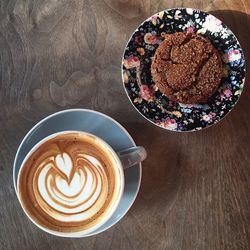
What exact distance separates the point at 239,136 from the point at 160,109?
208mm

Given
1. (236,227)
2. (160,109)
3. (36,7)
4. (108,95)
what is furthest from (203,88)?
(36,7)

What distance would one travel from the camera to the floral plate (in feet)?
3.89

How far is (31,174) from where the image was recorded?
3.52 feet

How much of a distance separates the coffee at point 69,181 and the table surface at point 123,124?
0.16 m

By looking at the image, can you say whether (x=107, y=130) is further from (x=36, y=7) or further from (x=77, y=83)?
(x=36, y=7)

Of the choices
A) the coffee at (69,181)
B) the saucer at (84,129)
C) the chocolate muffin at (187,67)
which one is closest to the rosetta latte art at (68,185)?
the coffee at (69,181)

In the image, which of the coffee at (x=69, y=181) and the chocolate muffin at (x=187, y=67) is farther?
the chocolate muffin at (x=187, y=67)

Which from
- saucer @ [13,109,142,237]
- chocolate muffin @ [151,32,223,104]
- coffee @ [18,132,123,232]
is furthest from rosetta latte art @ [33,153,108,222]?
chocolate muffin @ [151,32,223,104]

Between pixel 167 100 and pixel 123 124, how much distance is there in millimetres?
124

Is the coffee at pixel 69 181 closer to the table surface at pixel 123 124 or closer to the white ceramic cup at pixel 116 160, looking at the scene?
the white ceramic cup at pixel 116 160

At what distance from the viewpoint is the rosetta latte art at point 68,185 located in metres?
1.07

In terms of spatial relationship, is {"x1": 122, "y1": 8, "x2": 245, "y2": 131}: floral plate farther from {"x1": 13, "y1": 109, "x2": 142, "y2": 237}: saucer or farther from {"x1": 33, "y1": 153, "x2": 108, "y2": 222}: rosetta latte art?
{"x1": 33, "y1": 153, "x2": 108, "y2": 222}: rosetta latte art

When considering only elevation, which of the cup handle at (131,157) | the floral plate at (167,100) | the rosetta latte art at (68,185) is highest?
the floral plate at (167,100)

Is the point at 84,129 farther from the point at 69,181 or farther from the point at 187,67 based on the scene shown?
the point at 187,67
